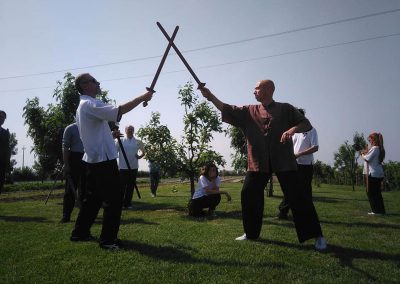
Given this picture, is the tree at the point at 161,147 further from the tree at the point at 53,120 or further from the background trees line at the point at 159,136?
the tree at the point at 53,120

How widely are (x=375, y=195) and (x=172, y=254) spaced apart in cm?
621

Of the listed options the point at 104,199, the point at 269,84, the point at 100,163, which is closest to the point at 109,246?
the point at 104,199

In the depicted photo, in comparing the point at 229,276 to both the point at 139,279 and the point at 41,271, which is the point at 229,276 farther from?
the point at 41,271

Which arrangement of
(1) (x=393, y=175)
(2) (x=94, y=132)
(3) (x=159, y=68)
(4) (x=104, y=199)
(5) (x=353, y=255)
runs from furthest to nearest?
(1) (x=393, y=175) → (3) (x=159, y=68) → (2) (x=94, y=132) → (4) (x=104, y=199) → (5) (x=353, y=255)

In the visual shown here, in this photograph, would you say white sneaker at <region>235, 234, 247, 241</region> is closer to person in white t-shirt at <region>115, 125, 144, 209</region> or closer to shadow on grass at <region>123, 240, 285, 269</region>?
shadow on grass at <region>123, 240, 285, 269</region>

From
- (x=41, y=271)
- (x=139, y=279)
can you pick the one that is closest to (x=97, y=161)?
(x=41, y=271)

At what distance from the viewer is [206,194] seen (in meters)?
7.16

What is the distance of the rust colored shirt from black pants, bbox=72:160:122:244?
1.88 m

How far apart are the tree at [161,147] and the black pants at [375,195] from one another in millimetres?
4779

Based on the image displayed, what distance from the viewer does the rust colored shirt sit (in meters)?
4.59

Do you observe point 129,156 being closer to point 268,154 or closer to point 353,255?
point 268,154

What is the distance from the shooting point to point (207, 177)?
24.0 ft

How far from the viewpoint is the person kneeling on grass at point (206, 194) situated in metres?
7.07

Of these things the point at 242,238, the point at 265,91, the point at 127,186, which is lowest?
the point at 242,238
